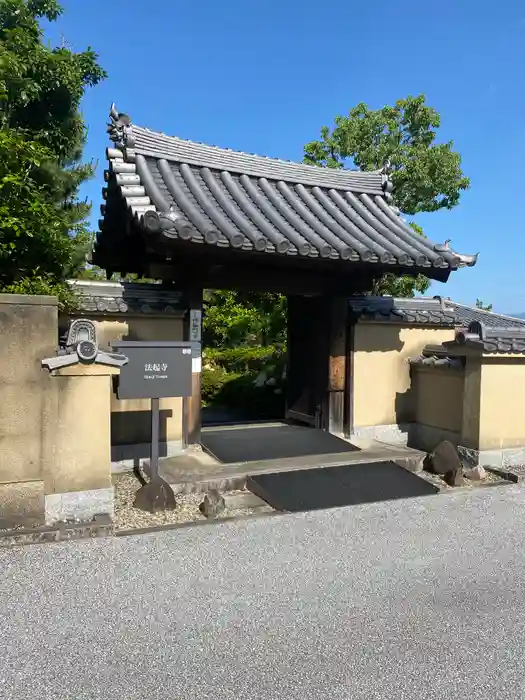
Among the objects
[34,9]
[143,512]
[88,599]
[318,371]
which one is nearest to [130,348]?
[143,512]

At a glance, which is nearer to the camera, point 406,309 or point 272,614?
point 272,614

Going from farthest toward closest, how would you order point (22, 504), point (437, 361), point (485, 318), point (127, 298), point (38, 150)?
point (485, 318) → point (437, 361) → point (127, 298) → point (38, 150) → point (22, 504)

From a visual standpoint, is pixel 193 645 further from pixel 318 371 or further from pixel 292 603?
pixel 318 371

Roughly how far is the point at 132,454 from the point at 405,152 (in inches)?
519

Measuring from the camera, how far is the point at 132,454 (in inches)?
267

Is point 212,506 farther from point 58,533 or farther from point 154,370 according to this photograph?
point 154,370

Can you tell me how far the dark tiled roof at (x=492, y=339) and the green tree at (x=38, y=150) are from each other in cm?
508

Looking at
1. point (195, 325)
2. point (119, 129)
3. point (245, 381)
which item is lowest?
point (245, 381)

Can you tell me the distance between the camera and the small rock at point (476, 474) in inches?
257

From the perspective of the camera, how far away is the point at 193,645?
296 centimetres

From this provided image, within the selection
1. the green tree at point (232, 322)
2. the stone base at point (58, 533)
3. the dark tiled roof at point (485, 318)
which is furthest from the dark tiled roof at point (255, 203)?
the dark tiled roof at point (485, 318)

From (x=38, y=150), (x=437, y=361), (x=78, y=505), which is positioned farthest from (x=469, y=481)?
(x=38, y=150)

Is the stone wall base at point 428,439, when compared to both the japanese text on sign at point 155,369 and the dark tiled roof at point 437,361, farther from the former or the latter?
the japanese text on sign at point 155,369

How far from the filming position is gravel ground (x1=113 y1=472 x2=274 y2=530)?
4863 mm
